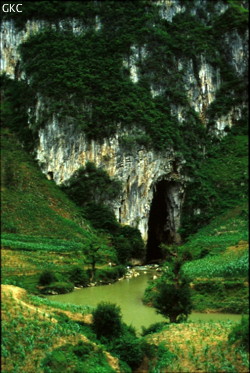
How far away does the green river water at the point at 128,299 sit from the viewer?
91.2 feet

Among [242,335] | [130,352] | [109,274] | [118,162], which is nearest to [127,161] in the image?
[118,162]

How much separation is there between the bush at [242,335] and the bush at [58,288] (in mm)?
20542

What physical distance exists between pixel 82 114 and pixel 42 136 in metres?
7.11

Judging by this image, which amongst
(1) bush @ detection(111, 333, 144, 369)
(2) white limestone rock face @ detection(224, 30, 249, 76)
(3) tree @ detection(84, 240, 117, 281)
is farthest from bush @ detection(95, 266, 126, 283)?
(2) white limestone rock face @ detection(224, 30, 249, 76)

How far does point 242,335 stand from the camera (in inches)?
691

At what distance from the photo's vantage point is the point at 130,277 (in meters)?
48.1

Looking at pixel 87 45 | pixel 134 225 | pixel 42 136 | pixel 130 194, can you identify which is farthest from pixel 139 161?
pixel 87 45

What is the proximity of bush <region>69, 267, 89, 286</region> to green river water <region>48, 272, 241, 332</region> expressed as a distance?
1122 millimetres

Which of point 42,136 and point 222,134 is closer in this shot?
point 42,136

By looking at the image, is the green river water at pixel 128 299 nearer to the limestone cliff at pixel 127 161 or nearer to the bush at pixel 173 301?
the bush at pixel 173 301

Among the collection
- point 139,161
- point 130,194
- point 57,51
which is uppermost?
point 57,51

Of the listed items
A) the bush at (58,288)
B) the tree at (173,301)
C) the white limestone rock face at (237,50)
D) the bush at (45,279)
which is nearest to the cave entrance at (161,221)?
the white limestone rock face at (237,50)

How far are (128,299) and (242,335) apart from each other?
17.8 metres

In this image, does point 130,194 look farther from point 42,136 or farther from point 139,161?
point 42,136
